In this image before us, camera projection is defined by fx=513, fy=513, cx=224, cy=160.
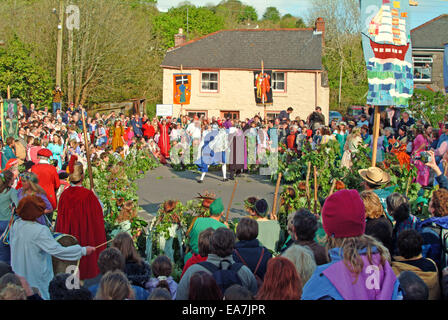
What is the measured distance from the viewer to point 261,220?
6.39 metres

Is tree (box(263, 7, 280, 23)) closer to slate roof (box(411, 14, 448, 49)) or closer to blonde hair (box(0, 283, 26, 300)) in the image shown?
slate roof (box(411, 14, 448, 49))

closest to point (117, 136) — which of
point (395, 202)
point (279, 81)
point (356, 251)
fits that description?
point (395, 202)

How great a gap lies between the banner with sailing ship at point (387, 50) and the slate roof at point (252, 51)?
25.3 metres

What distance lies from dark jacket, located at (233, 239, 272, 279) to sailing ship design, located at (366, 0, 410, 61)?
424 centimetres

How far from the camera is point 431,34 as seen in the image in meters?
47.3

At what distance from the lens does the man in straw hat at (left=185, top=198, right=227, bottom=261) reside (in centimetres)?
632

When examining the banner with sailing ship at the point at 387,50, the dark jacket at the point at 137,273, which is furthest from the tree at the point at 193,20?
the dark jacket at the point at 137,273

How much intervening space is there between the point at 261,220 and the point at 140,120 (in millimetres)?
16685

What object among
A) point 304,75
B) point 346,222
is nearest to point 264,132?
point 346,222

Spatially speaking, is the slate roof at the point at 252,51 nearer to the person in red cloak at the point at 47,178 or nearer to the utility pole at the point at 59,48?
the utility pole at the point at 59,48

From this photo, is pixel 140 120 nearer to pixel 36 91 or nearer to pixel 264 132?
pixel 264 132
